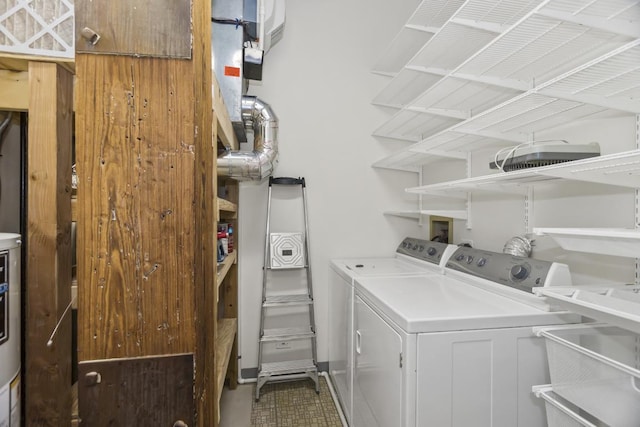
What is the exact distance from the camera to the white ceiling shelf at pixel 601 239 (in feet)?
2.77

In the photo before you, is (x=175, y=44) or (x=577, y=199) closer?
(x=175, y=44)

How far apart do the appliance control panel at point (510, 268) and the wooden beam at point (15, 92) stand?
206cm

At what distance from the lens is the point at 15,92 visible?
3.42ft

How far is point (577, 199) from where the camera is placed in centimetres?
151

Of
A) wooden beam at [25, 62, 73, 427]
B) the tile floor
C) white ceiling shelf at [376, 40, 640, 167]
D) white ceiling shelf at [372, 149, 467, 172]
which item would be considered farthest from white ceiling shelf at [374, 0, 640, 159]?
the tile floor

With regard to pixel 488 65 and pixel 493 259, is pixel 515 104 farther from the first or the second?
pixel 493 259

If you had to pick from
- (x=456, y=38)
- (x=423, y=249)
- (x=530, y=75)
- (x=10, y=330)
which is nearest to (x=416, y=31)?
(x=456, y=38)

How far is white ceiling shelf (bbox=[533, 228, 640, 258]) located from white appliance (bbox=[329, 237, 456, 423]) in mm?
976

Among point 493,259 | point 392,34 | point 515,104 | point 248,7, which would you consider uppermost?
point 392,34

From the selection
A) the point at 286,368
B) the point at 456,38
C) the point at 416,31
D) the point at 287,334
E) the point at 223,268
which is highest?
the point at 416,31

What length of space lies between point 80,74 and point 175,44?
20 centimetres

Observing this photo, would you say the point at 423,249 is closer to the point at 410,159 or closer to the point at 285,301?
the point at 410,159

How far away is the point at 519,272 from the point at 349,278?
3.08 feet

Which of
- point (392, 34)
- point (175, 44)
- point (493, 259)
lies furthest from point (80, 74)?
point (392, 34)
